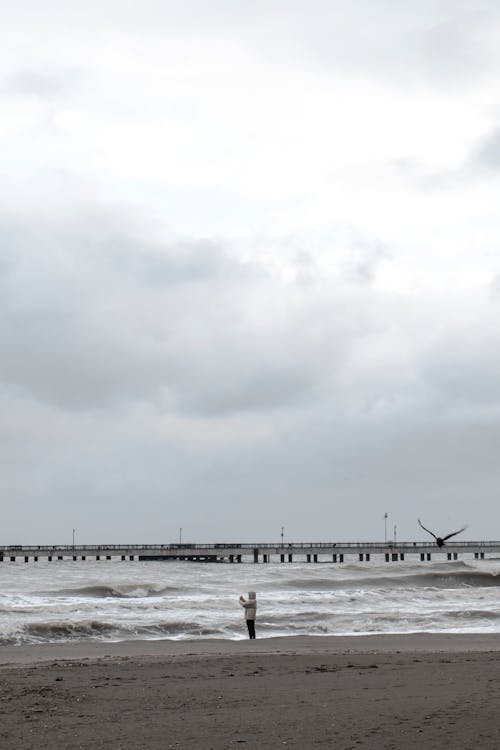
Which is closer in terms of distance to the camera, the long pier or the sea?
the sea

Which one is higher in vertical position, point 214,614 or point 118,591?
point 118,591

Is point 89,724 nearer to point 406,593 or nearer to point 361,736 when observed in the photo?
point 361,736

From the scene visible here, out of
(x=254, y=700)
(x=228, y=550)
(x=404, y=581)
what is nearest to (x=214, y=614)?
(x=254, y=700)

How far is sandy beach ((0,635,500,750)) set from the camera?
9.84 m

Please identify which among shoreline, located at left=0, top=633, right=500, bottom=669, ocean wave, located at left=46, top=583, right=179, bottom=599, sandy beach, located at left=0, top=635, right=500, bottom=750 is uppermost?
ocean wave, located at left=46, top=583, right=179, bottom=599

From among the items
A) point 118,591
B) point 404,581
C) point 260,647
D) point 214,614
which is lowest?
point 260,647

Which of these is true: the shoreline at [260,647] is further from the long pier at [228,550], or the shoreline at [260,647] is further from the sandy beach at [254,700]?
the long pier at [228,550]

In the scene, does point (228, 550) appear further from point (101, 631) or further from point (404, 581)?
point (101, 631)

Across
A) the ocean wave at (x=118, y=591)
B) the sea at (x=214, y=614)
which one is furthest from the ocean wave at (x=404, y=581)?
the ocean wave at (x=118, y=591)

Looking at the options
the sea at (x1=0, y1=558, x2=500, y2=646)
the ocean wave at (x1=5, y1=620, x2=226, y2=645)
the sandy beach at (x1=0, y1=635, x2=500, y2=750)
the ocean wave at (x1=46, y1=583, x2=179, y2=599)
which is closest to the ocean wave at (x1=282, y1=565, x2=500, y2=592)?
the sea at (x1=0, y1=558, x2=500, y2=646)

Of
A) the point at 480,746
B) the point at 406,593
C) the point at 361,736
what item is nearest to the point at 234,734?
the point at 361,736

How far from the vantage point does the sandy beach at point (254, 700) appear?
9.84 metres

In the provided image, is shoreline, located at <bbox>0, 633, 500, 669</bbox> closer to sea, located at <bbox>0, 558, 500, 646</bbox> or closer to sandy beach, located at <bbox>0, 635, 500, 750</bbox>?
sandy beach, located at <bbox>0, 635, 500, 750</bbox>

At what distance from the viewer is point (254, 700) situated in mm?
12594
